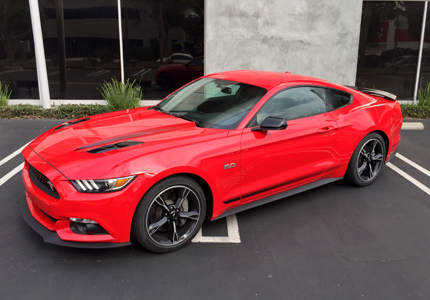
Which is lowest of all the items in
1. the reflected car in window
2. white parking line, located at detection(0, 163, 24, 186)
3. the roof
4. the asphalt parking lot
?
the asphalt parking lot

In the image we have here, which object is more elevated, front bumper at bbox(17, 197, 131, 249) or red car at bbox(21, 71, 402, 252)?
red car at bbox(21, 71, 402, 252)

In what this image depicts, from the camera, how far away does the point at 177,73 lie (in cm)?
988

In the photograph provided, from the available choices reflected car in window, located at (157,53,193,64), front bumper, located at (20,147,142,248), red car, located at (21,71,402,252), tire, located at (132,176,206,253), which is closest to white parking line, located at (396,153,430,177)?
red car, located at (21,71,402,252)

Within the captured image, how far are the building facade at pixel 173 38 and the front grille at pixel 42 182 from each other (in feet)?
20.7

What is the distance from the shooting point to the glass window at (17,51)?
9.08 metres

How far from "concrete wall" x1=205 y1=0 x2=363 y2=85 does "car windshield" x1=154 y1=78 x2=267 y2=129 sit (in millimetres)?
4580

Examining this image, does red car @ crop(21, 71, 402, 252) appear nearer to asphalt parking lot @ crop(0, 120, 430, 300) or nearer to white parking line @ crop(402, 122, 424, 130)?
asphalt parking lot @ crop(0, 120, 430, 300)

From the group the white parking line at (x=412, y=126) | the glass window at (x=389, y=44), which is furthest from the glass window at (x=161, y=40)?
the white parking line at (x=412, y=126)

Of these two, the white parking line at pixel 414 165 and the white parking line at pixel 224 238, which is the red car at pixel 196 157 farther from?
the white parking line at pixel 414 165

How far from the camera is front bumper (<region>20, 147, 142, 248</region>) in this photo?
127 inches

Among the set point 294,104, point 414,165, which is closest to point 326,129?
point 294,104

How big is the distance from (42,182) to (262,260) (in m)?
2.16

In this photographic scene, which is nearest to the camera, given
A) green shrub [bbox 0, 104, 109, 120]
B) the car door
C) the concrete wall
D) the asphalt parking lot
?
the asphalt parking lot

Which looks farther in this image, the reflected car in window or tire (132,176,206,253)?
the reflected car in window
